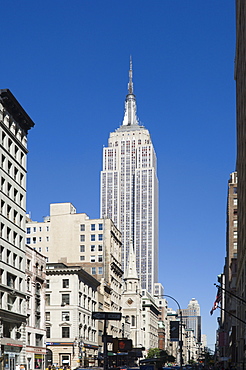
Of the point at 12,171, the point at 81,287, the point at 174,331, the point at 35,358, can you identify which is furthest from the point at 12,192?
the point at 81,287

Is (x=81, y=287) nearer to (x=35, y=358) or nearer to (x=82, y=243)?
(x=82, y=243)

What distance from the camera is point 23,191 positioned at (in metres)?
76.4

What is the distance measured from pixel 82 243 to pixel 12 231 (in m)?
67.8

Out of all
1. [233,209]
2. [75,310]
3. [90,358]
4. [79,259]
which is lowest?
[90,358]

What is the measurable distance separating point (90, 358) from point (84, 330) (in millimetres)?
5272

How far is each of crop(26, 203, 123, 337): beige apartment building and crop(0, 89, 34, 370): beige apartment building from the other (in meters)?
60.9

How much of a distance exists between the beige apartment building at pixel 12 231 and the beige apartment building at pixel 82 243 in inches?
2398

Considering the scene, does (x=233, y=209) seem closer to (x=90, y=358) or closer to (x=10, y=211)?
(x=90, y=358)

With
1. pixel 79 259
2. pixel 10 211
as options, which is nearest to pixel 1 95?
pixel 10 211

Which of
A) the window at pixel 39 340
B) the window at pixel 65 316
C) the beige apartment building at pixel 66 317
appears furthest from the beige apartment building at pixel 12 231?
the window at pixel 65 316

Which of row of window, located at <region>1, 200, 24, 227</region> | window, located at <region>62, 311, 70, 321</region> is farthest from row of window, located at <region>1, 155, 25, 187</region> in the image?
Answer: window, located at <region>62, 311, 70, 321</region>

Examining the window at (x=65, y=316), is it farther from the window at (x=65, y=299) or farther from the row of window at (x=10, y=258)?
the row of window at (x=10, y=258)

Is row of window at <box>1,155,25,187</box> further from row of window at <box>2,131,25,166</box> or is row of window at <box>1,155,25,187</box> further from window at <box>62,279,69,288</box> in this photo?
window at <box>62,279,69,288</box>

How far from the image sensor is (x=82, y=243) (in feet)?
452
